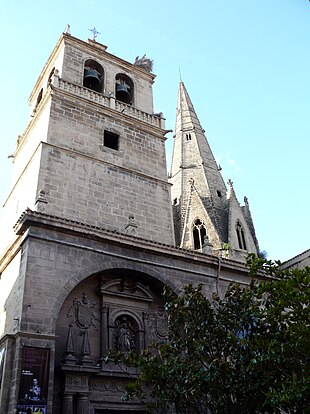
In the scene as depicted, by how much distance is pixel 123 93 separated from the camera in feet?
64.0

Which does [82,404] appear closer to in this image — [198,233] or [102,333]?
[102,333]

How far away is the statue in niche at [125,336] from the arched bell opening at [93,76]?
34.9 ft

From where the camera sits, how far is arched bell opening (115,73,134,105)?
19.4 metres

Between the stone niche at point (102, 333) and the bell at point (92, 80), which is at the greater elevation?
the bell at point (92, 80)

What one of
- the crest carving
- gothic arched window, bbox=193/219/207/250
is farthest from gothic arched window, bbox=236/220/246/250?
the crest carving

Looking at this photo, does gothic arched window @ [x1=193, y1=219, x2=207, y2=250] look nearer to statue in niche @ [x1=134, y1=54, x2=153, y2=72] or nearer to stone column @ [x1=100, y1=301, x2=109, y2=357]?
statue in niche @ [x1=134, y1=54, x2=153, y2=72]

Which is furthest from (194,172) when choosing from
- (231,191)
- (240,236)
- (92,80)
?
(92,80)

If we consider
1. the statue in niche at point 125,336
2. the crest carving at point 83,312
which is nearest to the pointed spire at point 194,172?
the statue in niche at point 125,336

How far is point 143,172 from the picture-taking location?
56.2 feet

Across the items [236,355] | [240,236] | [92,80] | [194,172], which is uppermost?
[194,172]

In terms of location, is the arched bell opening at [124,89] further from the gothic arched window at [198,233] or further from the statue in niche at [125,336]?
the gothic arched window at [198,233]

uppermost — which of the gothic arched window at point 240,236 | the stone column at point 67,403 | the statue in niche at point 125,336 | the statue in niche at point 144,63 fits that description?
the statue in niche at point 144,63

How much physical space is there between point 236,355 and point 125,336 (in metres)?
4.35

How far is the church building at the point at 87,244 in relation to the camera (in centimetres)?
1016
